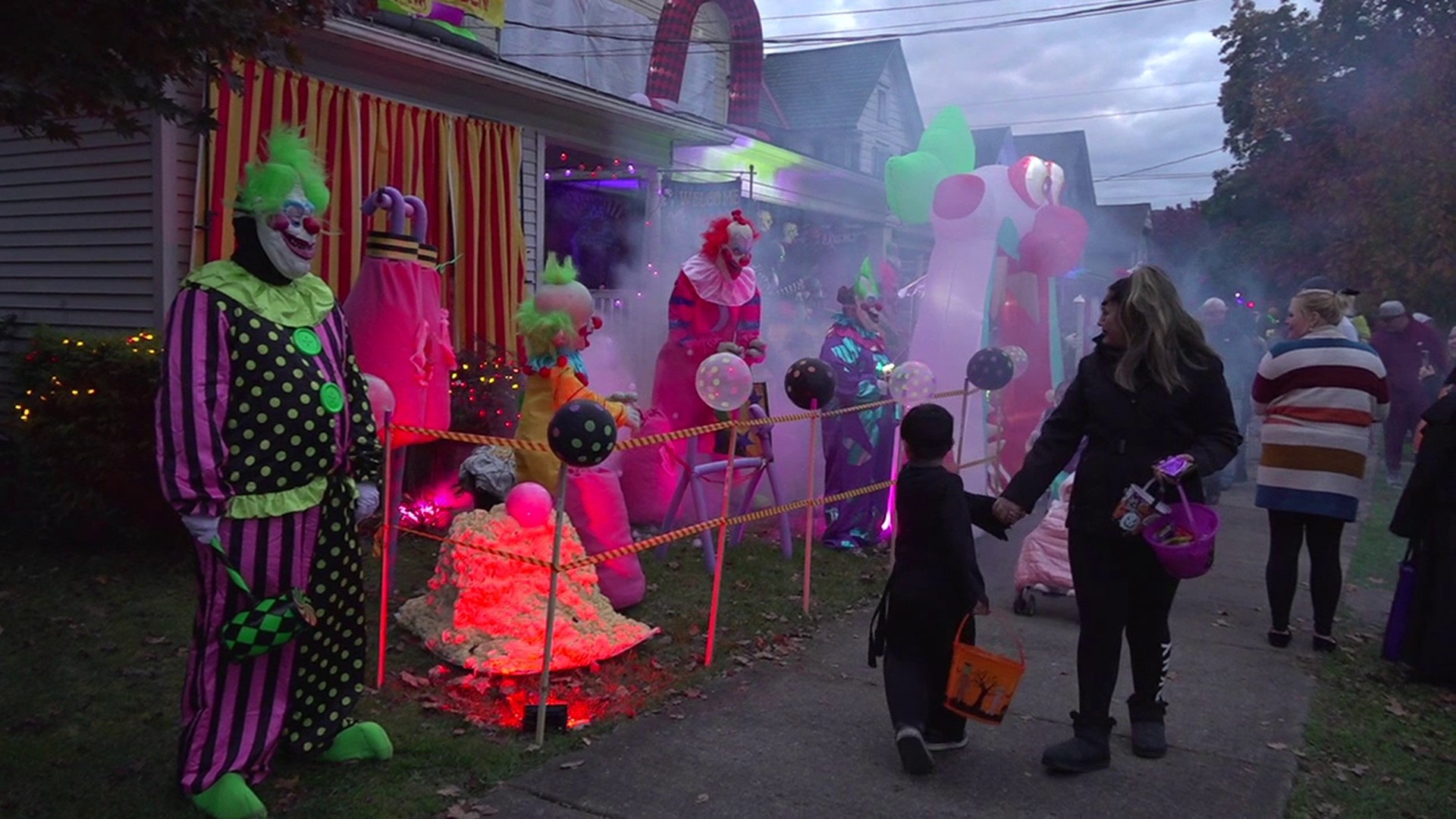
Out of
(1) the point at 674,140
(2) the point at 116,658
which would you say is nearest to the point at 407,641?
(2) the point at 116,658

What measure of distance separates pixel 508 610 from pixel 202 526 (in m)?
1.91

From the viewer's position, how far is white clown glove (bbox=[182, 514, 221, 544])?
3.06 m

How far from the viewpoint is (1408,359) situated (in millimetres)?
10984

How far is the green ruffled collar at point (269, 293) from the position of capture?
3.18 meters

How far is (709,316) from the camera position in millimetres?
A: 6863

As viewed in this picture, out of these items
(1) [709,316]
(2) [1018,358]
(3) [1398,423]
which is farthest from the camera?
(3) [1398,423]

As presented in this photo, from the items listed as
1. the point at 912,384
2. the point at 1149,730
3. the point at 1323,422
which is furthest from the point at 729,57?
the point at 1149,730

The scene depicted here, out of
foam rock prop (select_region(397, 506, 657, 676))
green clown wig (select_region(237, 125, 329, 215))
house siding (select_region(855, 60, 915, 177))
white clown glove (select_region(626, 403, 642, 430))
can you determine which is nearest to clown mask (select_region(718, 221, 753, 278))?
white clown glove (select_region(626, 403, 642, 430))

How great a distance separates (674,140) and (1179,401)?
8241 millimetres

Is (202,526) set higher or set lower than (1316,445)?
lower

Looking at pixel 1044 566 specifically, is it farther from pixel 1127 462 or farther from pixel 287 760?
pixel 287 760

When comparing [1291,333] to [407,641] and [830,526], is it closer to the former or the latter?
[830,526]

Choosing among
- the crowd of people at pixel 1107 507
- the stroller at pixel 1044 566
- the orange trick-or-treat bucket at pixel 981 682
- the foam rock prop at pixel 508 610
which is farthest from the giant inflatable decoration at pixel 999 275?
the orange trick-or-treat bucket at pixel 981 682

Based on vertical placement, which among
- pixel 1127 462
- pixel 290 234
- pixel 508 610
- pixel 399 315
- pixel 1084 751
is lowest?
pixel 1084 751
